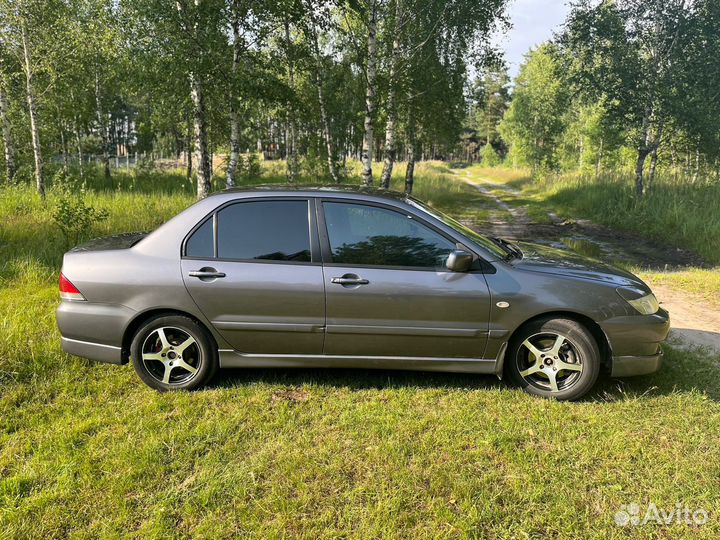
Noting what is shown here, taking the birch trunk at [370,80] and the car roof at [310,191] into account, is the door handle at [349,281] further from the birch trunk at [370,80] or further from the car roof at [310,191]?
the birch trunk at [370,80]

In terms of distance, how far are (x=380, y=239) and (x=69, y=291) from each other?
8.73 ft

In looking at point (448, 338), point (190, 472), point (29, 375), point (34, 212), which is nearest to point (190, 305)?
point (190, 472)

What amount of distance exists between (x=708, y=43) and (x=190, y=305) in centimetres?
1688

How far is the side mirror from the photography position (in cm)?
357

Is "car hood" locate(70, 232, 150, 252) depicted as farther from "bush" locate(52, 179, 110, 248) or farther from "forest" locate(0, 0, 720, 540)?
"bush" locate(52, 179, 110, 248)

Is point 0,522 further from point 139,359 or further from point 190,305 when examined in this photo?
point 190,305

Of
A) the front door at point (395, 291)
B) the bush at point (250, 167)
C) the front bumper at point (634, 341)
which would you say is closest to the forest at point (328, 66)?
the bush at point (250, 167)

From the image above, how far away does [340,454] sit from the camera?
307cm

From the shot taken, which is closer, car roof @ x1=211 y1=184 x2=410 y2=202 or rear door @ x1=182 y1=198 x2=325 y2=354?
rear door @ x1=182 y1=198 x2=325 y2=354

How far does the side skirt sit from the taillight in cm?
127

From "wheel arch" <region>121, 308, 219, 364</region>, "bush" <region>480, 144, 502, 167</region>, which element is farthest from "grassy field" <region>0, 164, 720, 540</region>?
"bush" <region>480, 144, 502, 167</region>

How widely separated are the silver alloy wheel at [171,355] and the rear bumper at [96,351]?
0.76 feet

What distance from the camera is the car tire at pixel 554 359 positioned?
366 centimetres

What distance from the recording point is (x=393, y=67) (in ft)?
46.8
